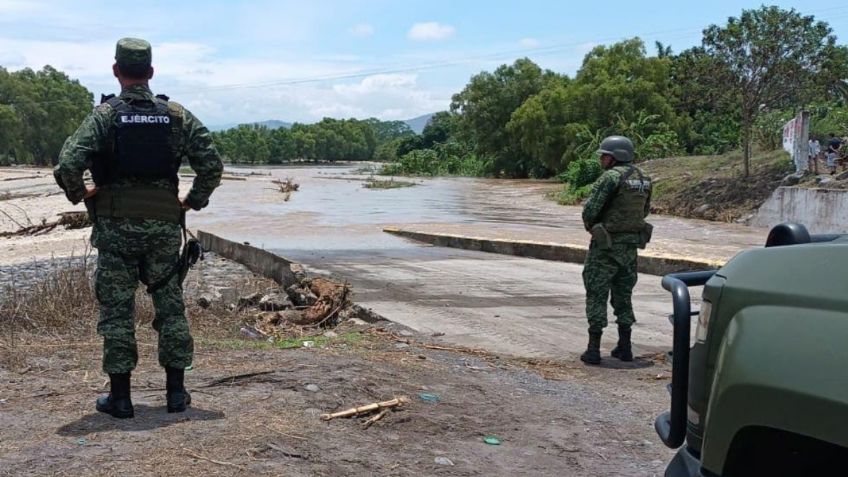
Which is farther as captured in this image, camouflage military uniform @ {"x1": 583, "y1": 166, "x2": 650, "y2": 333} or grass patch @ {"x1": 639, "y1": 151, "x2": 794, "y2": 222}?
grass patch @ {"x1": 639, "y1": 151, "x2": 794, "y2": 222}

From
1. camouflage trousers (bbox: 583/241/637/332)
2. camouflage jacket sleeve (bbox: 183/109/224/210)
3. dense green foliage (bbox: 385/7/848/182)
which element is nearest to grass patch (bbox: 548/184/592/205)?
dense green foliage (bbox: 385/7/848/182)

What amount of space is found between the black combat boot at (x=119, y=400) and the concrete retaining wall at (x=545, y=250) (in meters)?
8.37

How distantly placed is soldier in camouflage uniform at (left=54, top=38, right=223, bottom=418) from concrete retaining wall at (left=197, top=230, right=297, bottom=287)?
542cm

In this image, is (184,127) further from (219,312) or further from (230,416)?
(219,312)

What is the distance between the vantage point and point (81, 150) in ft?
13.4

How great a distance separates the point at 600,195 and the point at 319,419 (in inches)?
121

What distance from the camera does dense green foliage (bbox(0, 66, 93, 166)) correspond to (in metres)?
91.6

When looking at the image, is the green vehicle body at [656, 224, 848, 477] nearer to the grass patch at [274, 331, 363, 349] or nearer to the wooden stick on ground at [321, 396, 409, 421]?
the wooden stick on ground at [321, 396, 409, 421]

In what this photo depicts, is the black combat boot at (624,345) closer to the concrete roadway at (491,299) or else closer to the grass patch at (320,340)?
the concrete roadway at (491,299)

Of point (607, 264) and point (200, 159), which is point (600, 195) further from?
point (200, 159)

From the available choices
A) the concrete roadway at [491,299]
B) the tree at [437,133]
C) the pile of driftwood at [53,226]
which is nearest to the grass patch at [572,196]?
the pile of driftwood at [53,226]

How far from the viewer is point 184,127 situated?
14.2 ft

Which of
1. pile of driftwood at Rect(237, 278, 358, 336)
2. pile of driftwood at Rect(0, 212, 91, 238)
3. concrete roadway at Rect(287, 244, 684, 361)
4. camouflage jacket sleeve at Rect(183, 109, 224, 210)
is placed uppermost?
camouflage jacket sleeve at Rect(183, 109, 224, 210)

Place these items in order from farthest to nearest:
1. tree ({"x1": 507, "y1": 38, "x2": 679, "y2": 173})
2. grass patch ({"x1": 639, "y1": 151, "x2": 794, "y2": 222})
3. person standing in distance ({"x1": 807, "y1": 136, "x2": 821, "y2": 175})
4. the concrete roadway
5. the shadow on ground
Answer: tree ({"x1": 507, "y1": 38, "x2": 679, "y2": 173}) < grass patch ({"x1": 639, "y1": 151, "x2": 794, "y2": 222}) < person standing in distance ({"x1": 807, "y1": 136, "x2": 821, "y2": 175}) < the concrete roadway < the shadow on ground
